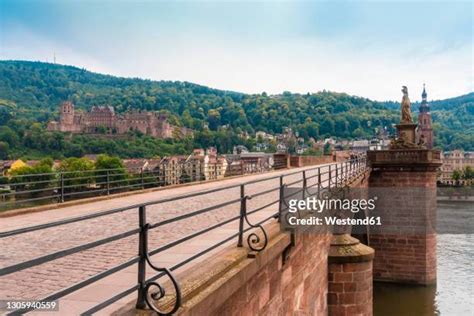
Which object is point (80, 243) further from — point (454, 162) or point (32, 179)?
point (454, 162)

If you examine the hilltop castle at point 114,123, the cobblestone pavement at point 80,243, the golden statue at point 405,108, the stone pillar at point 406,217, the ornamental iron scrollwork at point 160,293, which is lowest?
the stone pillar at point 406,217

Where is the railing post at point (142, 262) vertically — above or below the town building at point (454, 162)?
above

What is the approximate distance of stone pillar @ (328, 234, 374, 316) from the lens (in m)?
10.3

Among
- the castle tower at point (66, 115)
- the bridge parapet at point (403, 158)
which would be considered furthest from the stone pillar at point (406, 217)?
the castle tower at point (66, 115)

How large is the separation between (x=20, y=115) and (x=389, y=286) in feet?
457

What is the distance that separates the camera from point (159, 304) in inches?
125

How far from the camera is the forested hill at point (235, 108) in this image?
141m

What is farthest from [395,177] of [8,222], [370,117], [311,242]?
[370,117]

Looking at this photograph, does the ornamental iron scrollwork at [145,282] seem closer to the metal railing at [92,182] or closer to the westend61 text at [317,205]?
the westend61 text at [317,205]

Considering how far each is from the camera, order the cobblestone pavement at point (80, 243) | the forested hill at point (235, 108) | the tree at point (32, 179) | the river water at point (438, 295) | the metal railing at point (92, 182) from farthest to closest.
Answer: the forested hill at point (235, 108) < the river water at point (438, 295) < the metal railing at point (92, 182) < the tree at point (32, 179) < the cobblestone pavement at point (80, 243)

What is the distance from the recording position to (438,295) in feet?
66.0

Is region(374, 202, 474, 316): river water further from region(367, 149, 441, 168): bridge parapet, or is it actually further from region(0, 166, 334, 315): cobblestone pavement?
region(0, 166, 334, 315): cobblestone pavement

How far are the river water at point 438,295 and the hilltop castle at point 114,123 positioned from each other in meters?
124

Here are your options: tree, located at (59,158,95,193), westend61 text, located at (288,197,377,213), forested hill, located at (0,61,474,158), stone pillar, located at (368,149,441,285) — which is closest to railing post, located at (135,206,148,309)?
westend61 text, located at (288,197,377,213)
